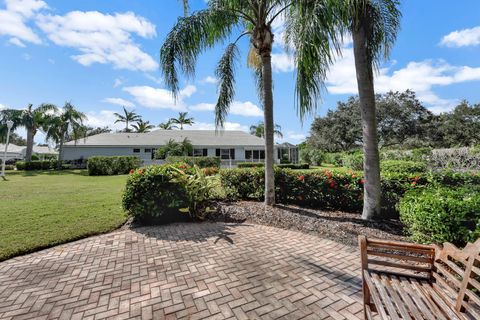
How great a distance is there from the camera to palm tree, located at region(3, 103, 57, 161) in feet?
85.9

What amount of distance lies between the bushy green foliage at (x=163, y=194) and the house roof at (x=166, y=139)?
810 inches

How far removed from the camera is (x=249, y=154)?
2958cm

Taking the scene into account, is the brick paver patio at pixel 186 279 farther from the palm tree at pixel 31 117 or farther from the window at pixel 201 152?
the palm tree at pixel 31 117

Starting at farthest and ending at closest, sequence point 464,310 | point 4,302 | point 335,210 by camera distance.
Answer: point 335,210
point 4,302
point 464,310

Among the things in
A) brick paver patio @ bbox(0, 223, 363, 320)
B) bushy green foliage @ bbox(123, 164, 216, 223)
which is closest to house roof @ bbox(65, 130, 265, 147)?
bushy green foliage @ bbox(123, 164, 216, 223)

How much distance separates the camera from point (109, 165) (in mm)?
20047

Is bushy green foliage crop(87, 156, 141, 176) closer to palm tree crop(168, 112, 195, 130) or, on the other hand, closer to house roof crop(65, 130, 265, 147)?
house roof crop(65, 130, 265, 147)

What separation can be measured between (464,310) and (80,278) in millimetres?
4299

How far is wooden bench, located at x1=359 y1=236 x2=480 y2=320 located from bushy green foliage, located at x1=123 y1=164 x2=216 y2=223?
176 inches

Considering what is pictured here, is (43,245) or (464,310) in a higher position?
(464,310)

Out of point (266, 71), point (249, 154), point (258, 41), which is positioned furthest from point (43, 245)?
point (249, 154)

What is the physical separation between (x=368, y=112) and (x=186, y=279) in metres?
4.98

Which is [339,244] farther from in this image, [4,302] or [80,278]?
[4,302]

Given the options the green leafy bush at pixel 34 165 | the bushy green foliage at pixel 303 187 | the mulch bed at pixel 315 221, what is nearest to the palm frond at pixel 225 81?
the bushy green foliage at pixel 303 187
